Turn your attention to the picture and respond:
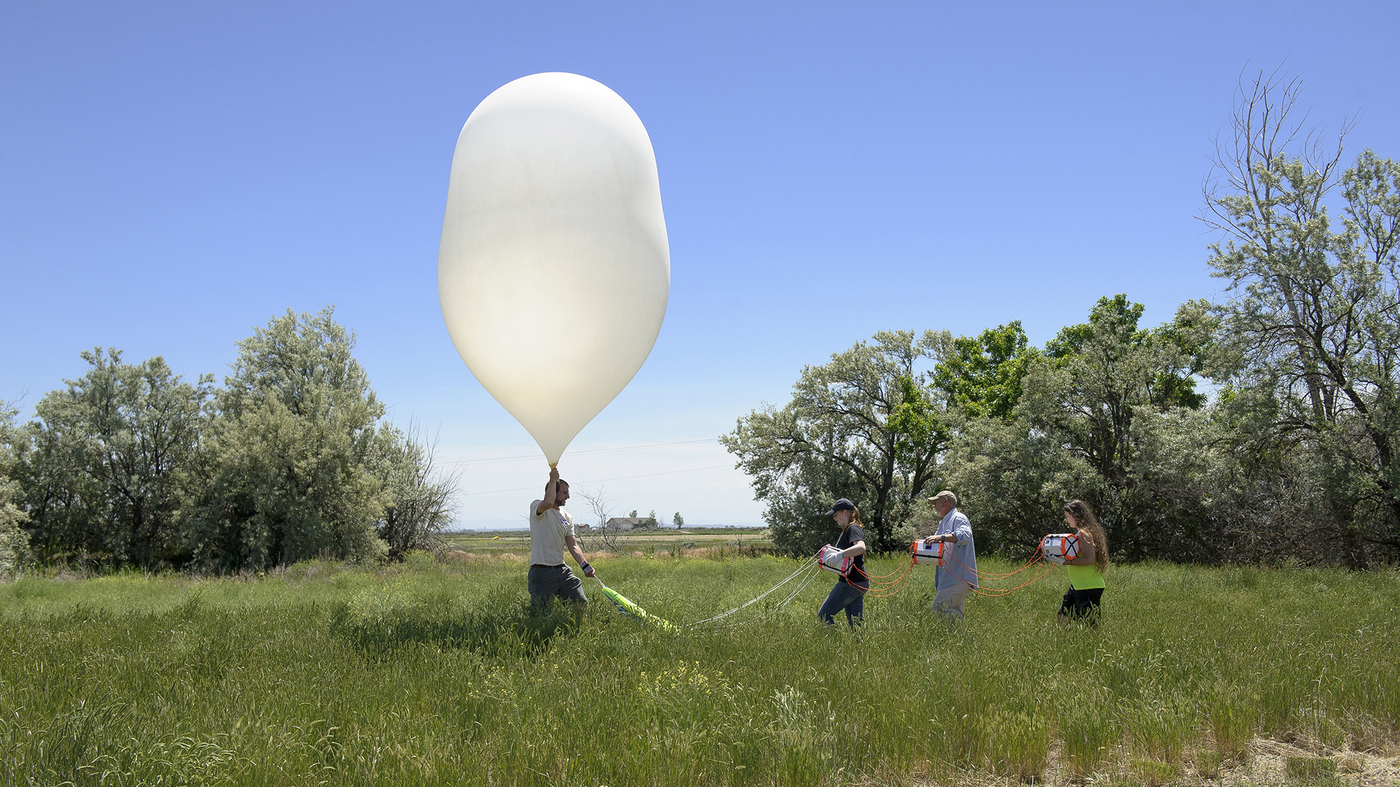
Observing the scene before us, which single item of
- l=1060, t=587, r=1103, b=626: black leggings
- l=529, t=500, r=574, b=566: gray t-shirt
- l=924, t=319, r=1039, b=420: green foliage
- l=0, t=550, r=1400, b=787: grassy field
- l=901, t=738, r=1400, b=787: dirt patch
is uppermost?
l=924, t=319, r=1039, b=420: green foliage

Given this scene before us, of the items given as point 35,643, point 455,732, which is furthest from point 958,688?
point 35,643

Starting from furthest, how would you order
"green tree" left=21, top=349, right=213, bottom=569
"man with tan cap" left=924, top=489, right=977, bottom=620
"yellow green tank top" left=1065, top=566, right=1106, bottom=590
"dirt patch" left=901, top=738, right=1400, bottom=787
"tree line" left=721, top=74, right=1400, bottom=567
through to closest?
1. "green tree" left=21, top=349, right=213, bottom=569
2. "tree line" left=721, top=74, right=1400, bottom=567
3. "yellow green tank top" left=1065, top=566, right=1106, bottom=590
4. "man with tan cap" left=924, top=489, right=977, bottom=620
5. "dirt patch" left=901, top=738, right=1400, bottom=787

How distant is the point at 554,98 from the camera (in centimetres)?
644

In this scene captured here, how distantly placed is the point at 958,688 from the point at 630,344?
12.6 ft

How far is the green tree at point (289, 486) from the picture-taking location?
92.9ft

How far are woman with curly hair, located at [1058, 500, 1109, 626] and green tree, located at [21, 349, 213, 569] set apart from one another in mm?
34984

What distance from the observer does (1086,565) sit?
25.6 feet

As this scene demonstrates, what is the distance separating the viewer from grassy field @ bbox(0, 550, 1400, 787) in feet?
12.9

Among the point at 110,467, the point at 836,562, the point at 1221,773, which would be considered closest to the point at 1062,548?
the point at 836,562

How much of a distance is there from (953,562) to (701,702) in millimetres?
3869

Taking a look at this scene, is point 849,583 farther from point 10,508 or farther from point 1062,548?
point 10,508

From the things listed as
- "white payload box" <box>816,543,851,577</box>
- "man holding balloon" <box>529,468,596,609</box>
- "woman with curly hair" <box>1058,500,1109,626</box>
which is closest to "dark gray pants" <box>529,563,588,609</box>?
"man holding balloon" <box>529,468,596,609</box>

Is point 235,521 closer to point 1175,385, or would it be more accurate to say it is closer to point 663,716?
point 663,716

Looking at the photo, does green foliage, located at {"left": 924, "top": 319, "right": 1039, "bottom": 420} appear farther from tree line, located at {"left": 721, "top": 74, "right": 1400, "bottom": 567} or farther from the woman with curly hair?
the woman with curly hair
